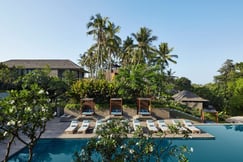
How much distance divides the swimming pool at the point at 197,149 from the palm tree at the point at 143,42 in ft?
62.8

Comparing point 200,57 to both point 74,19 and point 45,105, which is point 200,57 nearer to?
point 74,19

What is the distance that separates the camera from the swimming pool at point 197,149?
1011 cm

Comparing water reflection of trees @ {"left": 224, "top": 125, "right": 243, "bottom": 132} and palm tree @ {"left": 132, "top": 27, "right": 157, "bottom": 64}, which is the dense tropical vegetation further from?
water reflection of trees @ {"left": 224, "top": 125, "right": 243, "bottom": 132}

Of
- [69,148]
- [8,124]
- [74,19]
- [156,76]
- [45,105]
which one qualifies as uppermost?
[74,19]

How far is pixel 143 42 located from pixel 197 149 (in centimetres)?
2290

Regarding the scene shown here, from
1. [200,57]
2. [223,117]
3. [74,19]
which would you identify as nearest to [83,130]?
[74,19]

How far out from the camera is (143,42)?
3238 centimetres

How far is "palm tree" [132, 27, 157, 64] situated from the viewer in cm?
3238

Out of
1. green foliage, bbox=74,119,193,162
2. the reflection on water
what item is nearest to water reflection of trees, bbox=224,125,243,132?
the reflection on water

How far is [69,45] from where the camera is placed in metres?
23.9

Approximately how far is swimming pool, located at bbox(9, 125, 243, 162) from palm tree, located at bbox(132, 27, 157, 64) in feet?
62.8

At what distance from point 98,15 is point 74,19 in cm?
993

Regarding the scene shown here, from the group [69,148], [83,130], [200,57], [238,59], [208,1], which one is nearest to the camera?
[69,148]

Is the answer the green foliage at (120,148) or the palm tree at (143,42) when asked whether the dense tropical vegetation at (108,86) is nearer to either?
the palm tree at (143,42)
